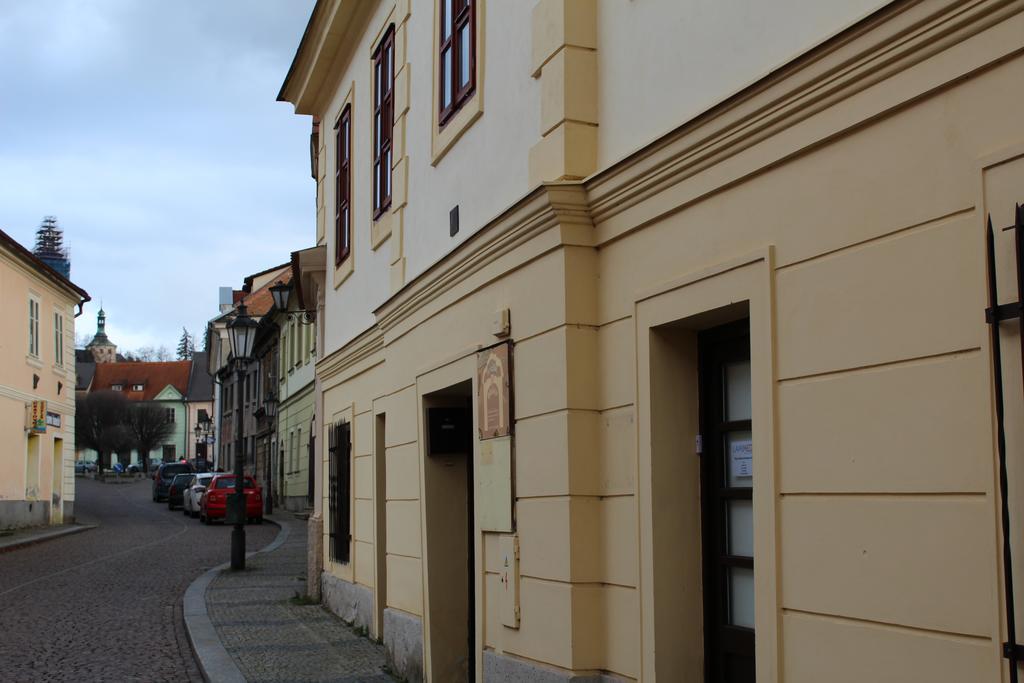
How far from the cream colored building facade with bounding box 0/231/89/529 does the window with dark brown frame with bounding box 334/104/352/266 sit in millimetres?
17837

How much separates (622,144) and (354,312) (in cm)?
773

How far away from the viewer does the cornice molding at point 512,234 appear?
6.46 metres

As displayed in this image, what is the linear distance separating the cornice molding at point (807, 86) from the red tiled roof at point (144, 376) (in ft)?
422

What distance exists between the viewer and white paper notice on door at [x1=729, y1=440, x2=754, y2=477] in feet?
17.8

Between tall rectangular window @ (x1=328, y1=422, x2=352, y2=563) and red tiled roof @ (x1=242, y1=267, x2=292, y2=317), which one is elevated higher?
red tiled roof @ (x1=242, y1=267, x2=292, y2=317)

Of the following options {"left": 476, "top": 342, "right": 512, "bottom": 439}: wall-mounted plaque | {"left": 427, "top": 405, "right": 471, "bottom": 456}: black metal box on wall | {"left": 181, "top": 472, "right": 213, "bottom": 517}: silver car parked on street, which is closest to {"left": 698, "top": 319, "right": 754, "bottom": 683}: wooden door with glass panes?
{"left": 476, "top": 342, "right": 512, "bottom": 439}: wall-mounted plaque

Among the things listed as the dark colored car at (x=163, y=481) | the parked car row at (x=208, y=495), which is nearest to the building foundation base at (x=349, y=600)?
the parked car row at (x=208, y=495)

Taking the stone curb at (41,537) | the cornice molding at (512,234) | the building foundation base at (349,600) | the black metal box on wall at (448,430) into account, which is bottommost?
the stone curb at (41,537)

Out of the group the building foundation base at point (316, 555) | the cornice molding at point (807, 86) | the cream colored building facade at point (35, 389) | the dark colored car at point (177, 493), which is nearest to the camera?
the cornice molding at point (807, 86)

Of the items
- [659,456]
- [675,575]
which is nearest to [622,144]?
[659,456]

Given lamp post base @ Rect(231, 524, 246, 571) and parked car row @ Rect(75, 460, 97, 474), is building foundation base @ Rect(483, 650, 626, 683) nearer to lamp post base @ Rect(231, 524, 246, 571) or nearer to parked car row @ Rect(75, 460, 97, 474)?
lamp post base @ Rect(231, 524, 246, 571)

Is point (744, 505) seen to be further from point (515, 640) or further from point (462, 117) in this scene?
point (462, 117)

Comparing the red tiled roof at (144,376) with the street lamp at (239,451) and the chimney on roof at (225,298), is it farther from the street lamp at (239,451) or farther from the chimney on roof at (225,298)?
the street lamp at (239,451)

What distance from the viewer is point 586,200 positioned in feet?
21.2
